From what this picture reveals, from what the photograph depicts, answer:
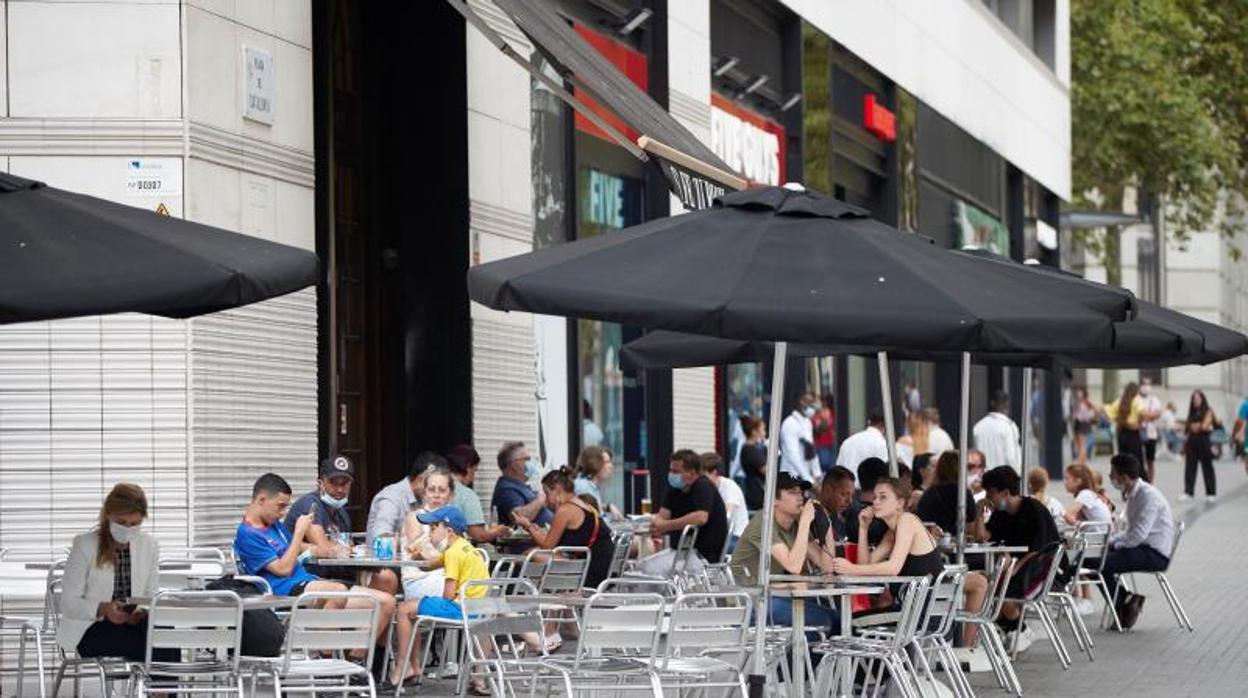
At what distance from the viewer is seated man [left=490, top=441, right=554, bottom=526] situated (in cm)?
1739

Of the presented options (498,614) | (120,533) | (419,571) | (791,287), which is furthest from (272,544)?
(791,287)

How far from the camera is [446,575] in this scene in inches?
524

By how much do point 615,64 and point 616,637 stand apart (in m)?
11.4

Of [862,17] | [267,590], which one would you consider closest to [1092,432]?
[862,17]

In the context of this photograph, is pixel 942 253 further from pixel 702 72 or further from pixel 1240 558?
pixel 1240 558

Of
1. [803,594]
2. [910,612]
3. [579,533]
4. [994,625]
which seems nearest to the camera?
[803,594]

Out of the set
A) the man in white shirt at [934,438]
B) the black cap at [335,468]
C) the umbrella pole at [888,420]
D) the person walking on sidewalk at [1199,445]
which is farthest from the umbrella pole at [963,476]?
the person walking on sidewalk at [1199,445]

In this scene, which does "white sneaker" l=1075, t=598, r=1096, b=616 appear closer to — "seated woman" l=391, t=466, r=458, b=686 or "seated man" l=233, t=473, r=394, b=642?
"seated woman" l=391, t=466, r=458, b=686

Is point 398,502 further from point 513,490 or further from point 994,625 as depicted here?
point 994,625

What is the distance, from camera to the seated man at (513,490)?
17391 millimetres

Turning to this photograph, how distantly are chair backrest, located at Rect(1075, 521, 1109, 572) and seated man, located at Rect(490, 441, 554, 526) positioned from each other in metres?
3.74

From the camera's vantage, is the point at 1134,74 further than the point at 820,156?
Yes

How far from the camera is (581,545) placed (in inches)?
628

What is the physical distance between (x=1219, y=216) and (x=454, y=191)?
63400 millimetres
